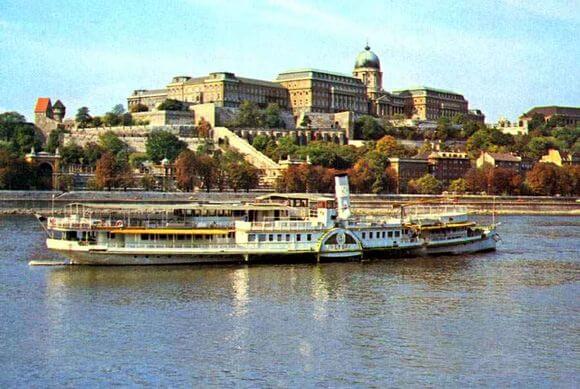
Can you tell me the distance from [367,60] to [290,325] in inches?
5565

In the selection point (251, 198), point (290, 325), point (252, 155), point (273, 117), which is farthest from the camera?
point (273, 117)

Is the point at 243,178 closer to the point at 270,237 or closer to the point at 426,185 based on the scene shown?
the point at 426,185

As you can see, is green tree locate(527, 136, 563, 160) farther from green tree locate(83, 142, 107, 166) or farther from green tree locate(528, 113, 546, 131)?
green tree locate(83, 142, 107, 166)

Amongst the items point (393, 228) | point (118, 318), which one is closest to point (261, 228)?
point (393, 228)

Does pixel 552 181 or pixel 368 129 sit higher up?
pixel 368 129

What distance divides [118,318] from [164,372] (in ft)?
20.8

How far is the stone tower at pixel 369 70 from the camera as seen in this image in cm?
16500

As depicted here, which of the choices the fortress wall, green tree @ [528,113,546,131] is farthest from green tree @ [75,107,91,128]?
green tree @ [528,113,546,131]

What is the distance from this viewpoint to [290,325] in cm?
2819

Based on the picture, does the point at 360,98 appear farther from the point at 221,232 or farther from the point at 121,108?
the point at 221,232

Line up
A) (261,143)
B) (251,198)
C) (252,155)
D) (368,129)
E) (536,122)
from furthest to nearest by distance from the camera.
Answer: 1. (536,122)
2. (368,129)
3. (261,143)
4. (252,155)
5. (251,198)

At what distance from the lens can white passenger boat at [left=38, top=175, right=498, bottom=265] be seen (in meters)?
40.2

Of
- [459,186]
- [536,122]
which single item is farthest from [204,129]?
[536,122]

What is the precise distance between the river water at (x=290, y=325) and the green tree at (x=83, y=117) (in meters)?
86.2
